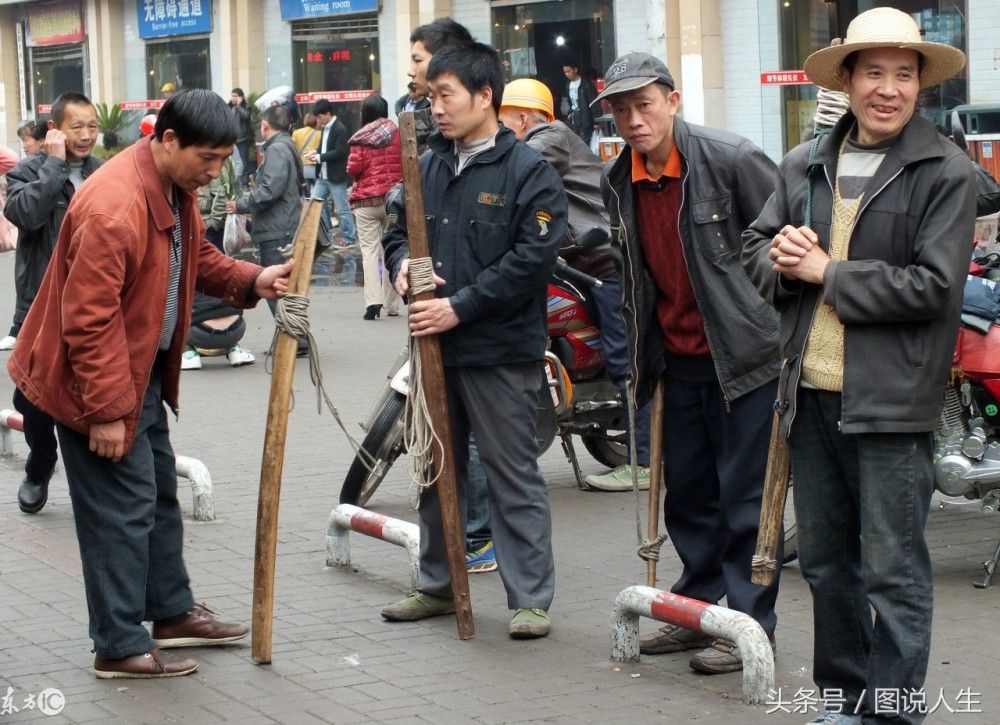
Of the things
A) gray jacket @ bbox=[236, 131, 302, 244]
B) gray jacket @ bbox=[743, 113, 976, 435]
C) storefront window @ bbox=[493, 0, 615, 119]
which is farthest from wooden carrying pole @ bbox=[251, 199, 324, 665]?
storefront window @ bbox=[493, 0, 615, 119]

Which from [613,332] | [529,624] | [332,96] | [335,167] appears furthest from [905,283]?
[332,96]

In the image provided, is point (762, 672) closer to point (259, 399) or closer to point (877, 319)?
point (877, 319)

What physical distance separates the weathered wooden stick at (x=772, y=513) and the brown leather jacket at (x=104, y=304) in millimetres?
1985

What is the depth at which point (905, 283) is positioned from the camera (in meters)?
3.84

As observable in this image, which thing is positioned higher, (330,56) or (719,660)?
(330,56)

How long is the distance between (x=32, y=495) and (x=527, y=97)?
3060 mm

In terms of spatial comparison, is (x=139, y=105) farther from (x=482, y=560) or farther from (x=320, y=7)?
(x=482, y=560)

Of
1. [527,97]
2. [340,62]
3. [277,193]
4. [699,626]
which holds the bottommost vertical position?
[699,626]

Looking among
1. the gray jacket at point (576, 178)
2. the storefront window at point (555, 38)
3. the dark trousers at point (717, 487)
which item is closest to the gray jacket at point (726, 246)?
the dark trousers at point (717, 487)

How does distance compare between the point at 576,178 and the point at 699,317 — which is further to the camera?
the point at 576,178

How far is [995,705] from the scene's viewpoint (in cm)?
466

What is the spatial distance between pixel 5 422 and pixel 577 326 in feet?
10.8

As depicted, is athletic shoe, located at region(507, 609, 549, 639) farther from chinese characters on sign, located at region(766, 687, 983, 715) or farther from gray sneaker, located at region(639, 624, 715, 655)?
chinese characters on sign, located at region(766, 687, 983, 715)

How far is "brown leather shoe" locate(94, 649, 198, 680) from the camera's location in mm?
5027
